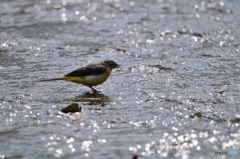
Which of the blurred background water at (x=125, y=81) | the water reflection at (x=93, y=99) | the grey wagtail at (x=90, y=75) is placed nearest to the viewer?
the blurred background water at (x=125, y=81)

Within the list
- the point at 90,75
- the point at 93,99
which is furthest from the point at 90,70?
the point at 93,99

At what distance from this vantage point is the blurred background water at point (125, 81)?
13.3 feet

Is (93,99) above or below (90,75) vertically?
below

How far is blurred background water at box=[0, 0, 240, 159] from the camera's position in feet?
13.3

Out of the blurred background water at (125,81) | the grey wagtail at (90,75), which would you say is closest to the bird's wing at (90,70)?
the grey wagtail at (90,75)

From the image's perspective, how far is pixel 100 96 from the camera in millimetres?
5742

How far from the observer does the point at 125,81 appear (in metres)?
6.35

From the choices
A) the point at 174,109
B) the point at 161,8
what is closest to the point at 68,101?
the point at 174,109

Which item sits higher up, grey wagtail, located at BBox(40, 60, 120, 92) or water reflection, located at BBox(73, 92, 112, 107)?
grey wagtail, located at BBox(40, 60, 120, 92)

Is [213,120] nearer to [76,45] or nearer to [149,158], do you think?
[149,158]

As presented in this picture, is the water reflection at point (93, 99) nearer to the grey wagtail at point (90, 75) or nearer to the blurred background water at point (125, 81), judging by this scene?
the blurred background water at point (125, 81)

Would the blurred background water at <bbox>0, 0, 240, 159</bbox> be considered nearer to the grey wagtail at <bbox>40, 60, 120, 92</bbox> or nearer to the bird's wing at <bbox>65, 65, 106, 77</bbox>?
the grey wagtail at <bbox>40, 60, 120, 92</bbox>

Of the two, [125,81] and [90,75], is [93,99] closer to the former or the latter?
[90,75]

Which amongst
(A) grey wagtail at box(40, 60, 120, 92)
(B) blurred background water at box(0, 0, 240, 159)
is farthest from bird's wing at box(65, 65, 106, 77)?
(B) blurred background water at box(0, 0, 240, 159)
